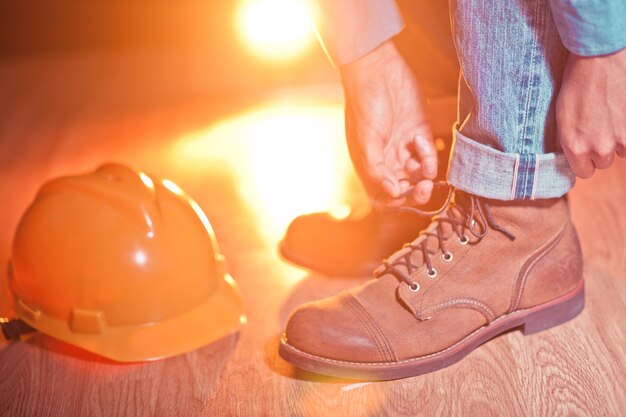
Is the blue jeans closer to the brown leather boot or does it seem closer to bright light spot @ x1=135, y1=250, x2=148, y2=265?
the brown leather boot

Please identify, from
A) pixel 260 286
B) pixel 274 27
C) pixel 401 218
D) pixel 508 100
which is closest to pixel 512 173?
pixel 508 100

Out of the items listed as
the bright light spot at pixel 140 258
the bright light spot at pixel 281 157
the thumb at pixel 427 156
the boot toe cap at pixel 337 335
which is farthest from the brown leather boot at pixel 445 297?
the bright light spot at pixel 281 157

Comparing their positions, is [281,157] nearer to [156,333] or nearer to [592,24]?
[156,333]

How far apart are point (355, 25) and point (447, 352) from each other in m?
0.53

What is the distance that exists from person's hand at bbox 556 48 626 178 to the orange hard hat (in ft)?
1.93

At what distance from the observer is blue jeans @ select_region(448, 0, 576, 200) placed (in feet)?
3.06

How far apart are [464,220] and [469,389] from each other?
0.76 feet

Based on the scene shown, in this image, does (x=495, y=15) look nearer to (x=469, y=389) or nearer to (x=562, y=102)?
(x=562, y=102)

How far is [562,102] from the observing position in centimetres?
93

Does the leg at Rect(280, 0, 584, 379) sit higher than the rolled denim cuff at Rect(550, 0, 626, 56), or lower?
lower

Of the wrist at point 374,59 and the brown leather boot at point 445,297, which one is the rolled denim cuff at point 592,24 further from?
the wrist at point 374,59

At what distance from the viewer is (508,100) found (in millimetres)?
970

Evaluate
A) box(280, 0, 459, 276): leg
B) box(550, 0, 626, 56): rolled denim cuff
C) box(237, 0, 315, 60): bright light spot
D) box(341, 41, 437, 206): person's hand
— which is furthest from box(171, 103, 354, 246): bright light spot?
box(550, 0, 626, 56): rolled denim cuff

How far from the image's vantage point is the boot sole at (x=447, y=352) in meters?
1.04
